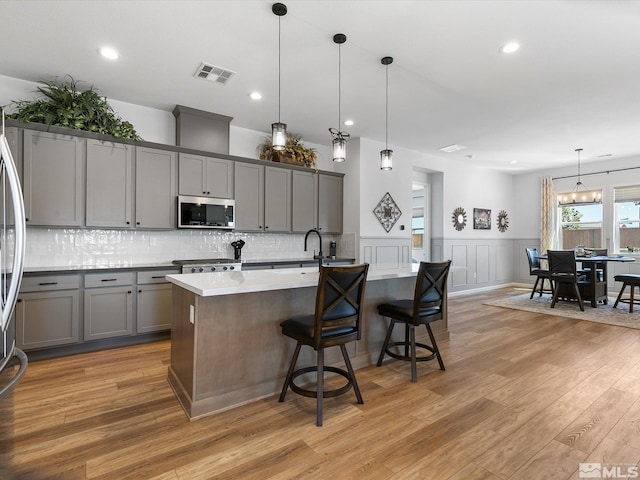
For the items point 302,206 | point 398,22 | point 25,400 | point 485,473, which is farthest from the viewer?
point 302,206

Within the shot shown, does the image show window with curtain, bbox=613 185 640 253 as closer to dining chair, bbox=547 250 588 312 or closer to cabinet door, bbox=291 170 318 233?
dining chair, bbox=547 250 588 312

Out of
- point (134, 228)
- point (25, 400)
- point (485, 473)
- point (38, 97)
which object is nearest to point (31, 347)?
point (25, 400)

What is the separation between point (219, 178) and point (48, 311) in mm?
2402

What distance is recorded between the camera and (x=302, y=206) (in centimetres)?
543

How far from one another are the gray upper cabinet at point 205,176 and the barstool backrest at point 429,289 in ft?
9.88

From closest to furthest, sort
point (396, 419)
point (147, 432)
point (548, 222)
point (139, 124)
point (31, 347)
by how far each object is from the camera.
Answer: point (147, 432) < point (396, 419) < point (31, 347) < point (139, 124) < point (548, 222)

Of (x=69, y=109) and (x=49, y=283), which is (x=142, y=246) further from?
(x=69, y=109)

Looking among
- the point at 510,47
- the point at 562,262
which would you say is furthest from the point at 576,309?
the point at 510,47

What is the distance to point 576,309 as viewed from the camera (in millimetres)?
5730

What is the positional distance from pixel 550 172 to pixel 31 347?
397 inches

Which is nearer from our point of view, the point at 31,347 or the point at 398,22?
the point at 398,22

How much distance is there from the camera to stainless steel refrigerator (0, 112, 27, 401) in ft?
3.87

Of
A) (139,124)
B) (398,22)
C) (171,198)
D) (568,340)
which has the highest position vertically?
(398,22)

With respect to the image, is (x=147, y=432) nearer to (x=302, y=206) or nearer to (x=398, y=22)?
(x=398, y=22)
